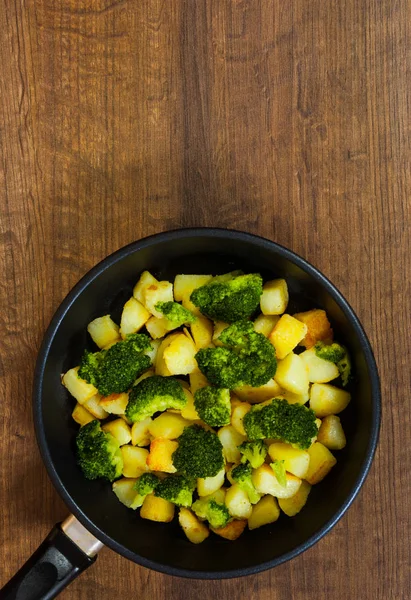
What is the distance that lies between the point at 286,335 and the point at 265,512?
419 millimetres

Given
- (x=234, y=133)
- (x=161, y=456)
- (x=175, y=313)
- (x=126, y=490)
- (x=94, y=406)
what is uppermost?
(x=234, y=133)

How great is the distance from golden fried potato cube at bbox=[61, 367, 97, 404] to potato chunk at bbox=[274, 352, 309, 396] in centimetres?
43

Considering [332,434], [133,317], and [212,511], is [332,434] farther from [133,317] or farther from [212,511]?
[133,317]

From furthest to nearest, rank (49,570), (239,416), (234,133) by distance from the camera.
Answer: (234,133) → (239,416) → (49,570)

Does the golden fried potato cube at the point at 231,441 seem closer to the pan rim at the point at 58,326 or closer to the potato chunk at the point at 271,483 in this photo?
the potato chunk at the point at 271,483

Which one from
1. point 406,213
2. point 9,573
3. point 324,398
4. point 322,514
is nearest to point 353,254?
point 406,213

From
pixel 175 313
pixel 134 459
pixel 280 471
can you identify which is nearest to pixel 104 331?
pixel 175 313

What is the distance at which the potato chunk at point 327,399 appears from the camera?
63.7 inches

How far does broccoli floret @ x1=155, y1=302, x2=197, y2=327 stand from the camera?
5.21ft

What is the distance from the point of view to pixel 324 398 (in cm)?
162

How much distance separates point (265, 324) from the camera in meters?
1.63

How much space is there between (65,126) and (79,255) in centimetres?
31

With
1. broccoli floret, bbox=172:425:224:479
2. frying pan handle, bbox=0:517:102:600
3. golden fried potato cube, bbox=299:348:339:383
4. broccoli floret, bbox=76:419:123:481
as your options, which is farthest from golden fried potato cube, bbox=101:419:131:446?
golden fried potato cube, bbox=299:348:339:383

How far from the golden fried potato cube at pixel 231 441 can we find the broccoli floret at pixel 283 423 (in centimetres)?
7
